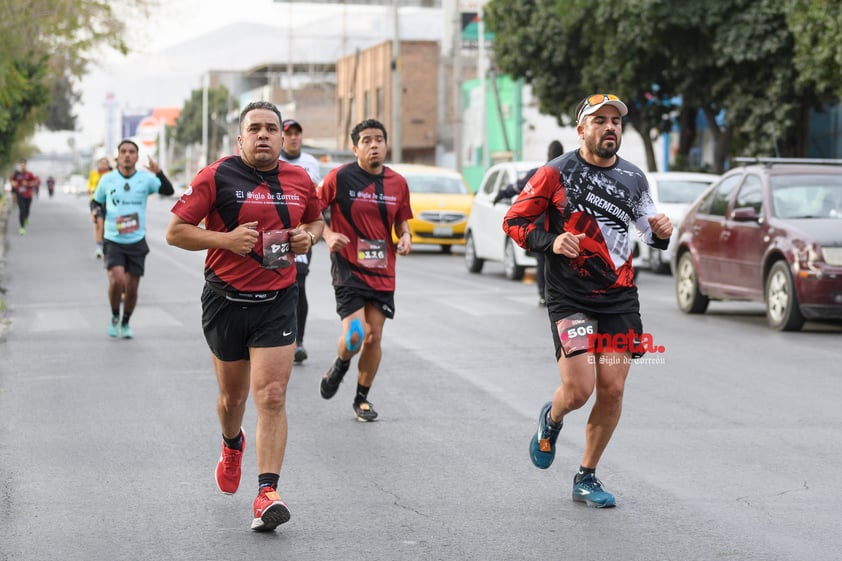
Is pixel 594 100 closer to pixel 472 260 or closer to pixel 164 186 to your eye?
pixel 164 186

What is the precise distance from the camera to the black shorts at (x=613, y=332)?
22.6ft

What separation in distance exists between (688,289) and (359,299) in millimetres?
8226

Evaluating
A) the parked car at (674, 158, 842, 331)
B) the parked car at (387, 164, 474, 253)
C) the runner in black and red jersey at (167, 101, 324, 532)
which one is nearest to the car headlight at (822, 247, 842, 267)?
the parked car at (674, 158, 842, 331)

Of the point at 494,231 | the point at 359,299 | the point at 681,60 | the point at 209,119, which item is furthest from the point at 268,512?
the point at 209,119

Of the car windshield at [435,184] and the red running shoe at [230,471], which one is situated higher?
the car windshield at [435,184]

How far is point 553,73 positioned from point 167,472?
30.4 m

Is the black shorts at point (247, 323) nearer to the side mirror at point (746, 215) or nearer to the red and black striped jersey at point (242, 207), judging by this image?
the red and black striped jersey at point (242, 207)

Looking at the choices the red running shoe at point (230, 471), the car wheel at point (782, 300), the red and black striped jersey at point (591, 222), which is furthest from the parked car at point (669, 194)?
the red running shoe at point (230, 471)

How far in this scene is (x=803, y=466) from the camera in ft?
26.0

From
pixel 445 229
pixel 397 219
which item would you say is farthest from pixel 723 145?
pixel 397 219

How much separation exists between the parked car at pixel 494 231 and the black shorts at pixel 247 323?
15.4 m

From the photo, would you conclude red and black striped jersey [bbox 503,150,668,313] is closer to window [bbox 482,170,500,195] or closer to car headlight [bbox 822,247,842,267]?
car headlight [bbox 822,247,842,267]

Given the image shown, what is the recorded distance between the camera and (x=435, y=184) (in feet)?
100

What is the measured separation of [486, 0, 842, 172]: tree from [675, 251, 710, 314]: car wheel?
10199 mm
